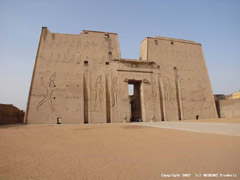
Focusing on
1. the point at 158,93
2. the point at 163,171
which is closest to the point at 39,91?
the point at 158,93

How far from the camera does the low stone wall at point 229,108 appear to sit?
18.2 meters

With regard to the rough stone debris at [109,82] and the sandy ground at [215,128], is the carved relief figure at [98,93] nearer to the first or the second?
the rough stone debris at [109,82]

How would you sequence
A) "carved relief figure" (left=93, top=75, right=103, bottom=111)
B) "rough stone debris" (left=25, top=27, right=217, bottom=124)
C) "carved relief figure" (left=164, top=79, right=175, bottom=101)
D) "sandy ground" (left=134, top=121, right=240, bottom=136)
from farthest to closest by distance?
1. "carved relief figure" (left=164, top=79, right=175, bottom=101)
2. "carved relief figure" (left=93, top=75, right=103, bottom=111)
3. "rough stone debris" (left=25, top=27, right=217, bottom=124)
4. "sandy ground" (left=134, top=121, right=240, bottom=136)

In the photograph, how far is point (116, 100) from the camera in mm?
15227

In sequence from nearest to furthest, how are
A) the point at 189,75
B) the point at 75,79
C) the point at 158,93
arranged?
the point at 75,79 → the point at 158,93 → the point at 189,75

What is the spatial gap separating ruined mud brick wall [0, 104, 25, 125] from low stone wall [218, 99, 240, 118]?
23.2 meters

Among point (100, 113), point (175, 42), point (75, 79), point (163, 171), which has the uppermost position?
point (175, 42)

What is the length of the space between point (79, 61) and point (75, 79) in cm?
184

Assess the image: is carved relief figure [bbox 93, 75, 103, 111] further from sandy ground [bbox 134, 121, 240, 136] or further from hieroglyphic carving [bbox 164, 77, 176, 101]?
sandy ground [bbox 134, 121, 240, 136]

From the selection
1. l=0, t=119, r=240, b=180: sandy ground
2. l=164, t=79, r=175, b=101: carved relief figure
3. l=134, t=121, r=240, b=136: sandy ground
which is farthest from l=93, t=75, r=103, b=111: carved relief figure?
l=0, t=119, r=240, b=180: sandy ground

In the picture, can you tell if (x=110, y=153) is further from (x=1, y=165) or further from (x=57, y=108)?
(x=57, y=108)

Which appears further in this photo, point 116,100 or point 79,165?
point 116,100

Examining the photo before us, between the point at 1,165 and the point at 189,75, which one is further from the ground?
the point at 189,75

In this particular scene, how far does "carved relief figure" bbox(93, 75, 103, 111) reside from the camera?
14.7m
